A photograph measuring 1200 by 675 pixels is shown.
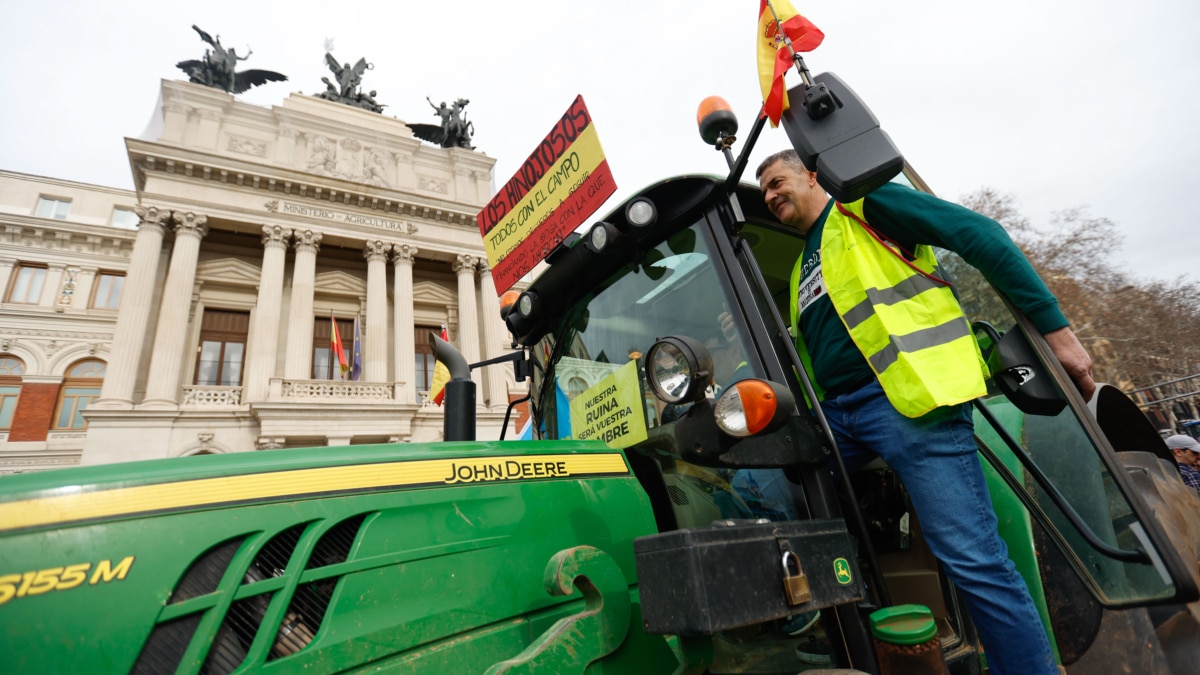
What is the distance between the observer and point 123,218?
29.6 meters

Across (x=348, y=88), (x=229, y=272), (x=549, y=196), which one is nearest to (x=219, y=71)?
(x=348, y=88)

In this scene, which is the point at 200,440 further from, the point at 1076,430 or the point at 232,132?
the point at 1076,430

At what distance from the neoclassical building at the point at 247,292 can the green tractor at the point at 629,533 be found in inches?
703

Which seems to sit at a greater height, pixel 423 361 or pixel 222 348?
pixel 222 348

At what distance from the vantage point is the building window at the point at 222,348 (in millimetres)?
19391

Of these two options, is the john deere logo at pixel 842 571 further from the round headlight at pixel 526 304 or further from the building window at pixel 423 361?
the building window at pixel 423 361

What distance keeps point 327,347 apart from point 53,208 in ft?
67.5

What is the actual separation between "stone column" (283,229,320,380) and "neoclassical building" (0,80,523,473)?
8 cm

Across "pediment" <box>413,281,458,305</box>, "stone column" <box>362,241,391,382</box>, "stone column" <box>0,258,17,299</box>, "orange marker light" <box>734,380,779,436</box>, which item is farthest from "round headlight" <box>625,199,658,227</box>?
"stone column" <box>0,258,17,299</box>

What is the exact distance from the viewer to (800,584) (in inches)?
48.3

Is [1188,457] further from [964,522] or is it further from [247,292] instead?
[247,292]

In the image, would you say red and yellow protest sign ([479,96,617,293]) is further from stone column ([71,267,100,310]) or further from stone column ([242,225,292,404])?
stone column ([71,267,100,310])

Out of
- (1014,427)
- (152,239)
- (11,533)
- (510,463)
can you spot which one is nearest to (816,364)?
(1014,427)

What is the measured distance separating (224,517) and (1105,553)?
2247 millimetres
